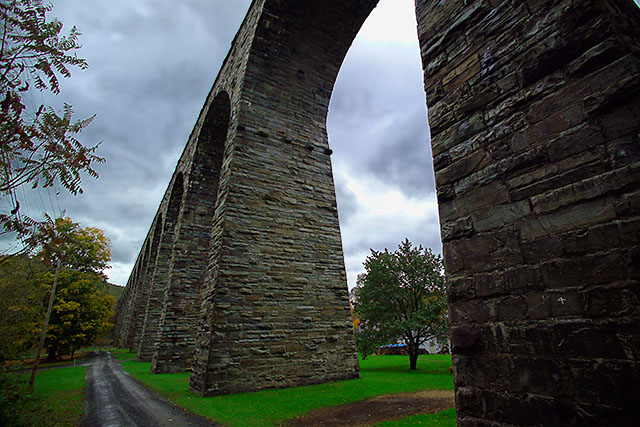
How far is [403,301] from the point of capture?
1281 cm

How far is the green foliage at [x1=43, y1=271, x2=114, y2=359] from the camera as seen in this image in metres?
18.4

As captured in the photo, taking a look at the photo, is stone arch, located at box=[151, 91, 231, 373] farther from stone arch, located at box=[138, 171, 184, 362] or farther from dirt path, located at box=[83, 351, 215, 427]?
stone arch, located at box=[138, 171, 184, 362]

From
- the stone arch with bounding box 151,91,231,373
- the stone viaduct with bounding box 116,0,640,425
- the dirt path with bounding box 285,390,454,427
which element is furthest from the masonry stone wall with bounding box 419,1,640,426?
the stone arch with bounding box 151,91,231,373

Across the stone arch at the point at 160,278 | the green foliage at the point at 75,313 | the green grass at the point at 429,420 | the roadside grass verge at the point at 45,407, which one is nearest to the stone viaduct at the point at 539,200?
the green grass at the point at 429,420

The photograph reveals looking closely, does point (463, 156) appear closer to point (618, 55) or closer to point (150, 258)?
point (618, 55)

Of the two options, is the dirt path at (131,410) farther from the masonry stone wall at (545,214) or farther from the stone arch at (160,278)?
the stone arch at (160,278)

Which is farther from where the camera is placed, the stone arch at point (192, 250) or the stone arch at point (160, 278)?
the stone arch at point (160, 278)

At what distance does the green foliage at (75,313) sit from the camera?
1842 cm

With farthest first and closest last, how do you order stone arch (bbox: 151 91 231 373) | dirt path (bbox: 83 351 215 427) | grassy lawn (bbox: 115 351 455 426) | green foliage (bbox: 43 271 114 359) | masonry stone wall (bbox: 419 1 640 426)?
green foliage (bbox: 43 271 114 359) → stone arch (bbox: 151 91 231 373) → dirt path (bbox: 83 351 215 427) → grassy lawn (bbox: 115 351 455 426) → masonry stone wall (bbox: 419 1 640 426)

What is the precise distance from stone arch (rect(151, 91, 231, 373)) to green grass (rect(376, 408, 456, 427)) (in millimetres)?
7855

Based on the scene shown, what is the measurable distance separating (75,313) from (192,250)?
44.1 feet

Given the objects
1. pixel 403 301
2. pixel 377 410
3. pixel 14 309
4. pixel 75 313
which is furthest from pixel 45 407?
pixel 75 313

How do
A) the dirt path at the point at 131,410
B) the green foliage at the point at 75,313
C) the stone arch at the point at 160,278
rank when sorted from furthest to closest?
the green foliage at the point at 75,313 → the stone arch at the point at 160,278 → the dirt path at the point at 131,410

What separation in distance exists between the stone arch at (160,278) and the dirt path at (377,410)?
11.9m
